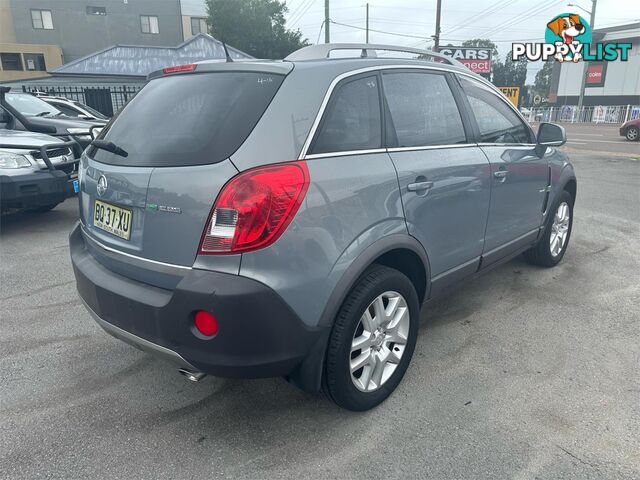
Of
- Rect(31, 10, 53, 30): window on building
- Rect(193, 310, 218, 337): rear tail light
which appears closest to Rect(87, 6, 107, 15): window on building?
Rect(31, 10, 53, 30): window on building

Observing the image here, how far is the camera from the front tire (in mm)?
2277

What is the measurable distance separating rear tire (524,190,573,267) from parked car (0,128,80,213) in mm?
4937

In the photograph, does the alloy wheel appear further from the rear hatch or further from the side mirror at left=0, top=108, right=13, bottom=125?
the side mirror at left=0, top=108, right=13, bottom=125

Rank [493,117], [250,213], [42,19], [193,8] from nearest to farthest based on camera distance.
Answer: [250,213], [493,117], [42,19], [193,8]

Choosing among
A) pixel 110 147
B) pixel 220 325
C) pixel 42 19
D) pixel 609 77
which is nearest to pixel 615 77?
pixel 609 77

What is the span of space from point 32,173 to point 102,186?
3.88 meters

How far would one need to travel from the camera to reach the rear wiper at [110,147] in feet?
7.92

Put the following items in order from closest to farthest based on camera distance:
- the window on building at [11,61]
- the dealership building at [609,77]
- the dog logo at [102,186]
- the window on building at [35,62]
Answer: the dog logo at [102,186], the window on building at [11,61], the window on building at [35,62], the dealership building at [609,77]

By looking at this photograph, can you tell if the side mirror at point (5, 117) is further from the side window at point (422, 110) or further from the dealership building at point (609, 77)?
the dealership building at point (609, 77)

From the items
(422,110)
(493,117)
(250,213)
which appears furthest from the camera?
(493,117)

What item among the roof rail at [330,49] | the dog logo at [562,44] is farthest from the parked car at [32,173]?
the dog logo at [562,44]

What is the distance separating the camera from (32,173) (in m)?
5.56

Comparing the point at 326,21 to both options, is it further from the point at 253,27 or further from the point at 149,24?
the point at 149,24

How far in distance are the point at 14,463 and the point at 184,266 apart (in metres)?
1.21
